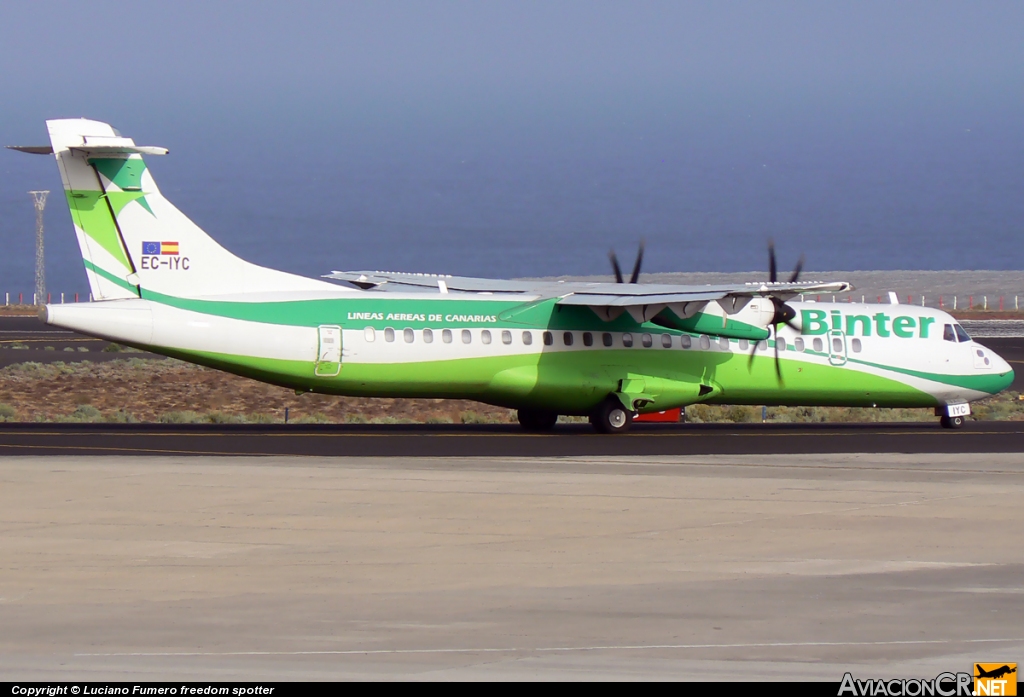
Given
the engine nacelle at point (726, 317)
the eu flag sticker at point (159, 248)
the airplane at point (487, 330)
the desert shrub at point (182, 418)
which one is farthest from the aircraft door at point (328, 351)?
the desert shrub at point (182, 418)

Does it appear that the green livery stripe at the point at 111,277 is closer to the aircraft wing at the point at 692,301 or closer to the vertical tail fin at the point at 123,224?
the vertical tail fin at the point at 123,224

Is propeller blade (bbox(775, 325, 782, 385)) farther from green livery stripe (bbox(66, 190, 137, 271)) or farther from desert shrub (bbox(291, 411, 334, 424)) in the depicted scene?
green livery stripe (bbox(66, 190, 137, 271))

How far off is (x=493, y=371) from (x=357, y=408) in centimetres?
1188

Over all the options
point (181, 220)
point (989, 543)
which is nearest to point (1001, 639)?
point (989, 543)

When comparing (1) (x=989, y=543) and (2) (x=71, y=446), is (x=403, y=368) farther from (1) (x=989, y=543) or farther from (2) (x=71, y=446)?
(1) (x=989, y=543)

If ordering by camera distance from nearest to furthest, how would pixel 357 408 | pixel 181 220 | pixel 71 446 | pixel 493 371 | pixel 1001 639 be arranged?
pixel 1001 639
pixel 71 446
pixel 181 220
pixel 493 371
pixel 357 408

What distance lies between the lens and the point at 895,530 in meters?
16.5

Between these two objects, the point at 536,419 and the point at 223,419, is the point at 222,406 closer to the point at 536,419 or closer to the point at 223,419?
the point at 223,419

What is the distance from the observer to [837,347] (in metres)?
31.8

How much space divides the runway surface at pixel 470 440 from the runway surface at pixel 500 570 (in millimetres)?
2032

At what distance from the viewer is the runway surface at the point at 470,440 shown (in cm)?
2497

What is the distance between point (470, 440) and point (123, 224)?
810 cm

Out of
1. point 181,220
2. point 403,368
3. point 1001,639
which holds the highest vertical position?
point 181,220

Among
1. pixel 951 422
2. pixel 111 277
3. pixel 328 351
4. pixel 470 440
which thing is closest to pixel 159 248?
pixel 111 277
